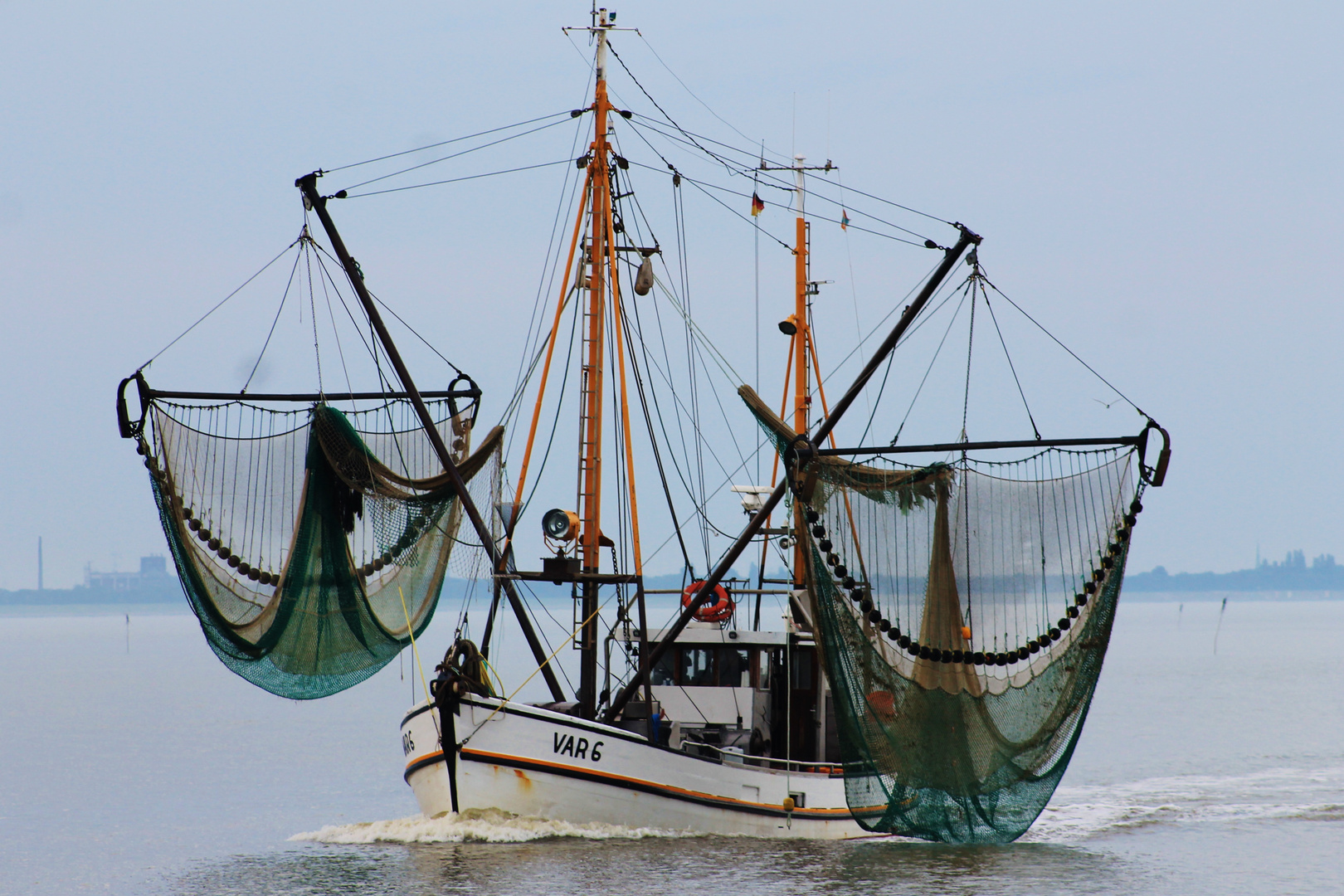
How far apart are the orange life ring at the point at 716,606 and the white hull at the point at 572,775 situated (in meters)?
3.42

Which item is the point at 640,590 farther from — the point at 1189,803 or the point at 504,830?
the point at 1189,803

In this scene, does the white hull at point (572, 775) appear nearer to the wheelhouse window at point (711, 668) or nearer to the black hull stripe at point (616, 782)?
the black hull stripe at point (616, 782)

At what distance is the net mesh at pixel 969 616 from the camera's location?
66.6 feet

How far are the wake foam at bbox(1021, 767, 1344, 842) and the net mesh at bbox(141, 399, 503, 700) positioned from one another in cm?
1114

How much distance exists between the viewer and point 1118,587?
21438mm

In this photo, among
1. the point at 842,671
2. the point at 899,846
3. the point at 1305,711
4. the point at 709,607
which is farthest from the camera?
the point at 1305,711

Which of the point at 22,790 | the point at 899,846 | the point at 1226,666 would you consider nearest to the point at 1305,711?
the point at 1226,666

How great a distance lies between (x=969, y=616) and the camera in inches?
819

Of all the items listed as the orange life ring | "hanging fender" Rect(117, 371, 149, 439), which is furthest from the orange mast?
"hanging fender" Rect(117, 371, 149, 439)

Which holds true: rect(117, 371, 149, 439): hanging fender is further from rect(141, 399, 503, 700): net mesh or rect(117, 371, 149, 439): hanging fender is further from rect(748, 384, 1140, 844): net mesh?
rect(748, 384, 1140, 844): net mesh

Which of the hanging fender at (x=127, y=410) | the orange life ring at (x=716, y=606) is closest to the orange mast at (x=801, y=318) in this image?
the orange life ring at (x=716, y=606)

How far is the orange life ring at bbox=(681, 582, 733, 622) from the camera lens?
80.1ft

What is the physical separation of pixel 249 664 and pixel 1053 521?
11.6 metres

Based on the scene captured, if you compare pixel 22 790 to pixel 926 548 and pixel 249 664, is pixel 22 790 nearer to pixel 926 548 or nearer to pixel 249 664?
pixel 249 664
